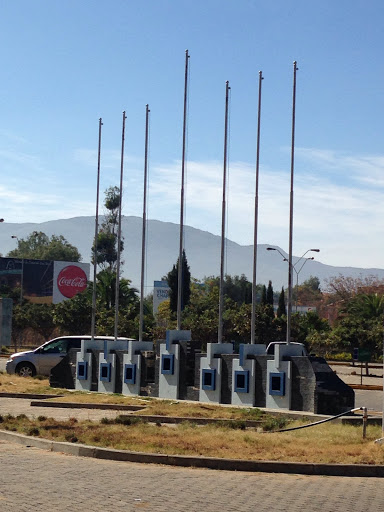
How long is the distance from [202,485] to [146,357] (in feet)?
52.5

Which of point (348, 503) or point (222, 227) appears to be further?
point (222, 227)

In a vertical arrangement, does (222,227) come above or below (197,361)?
above

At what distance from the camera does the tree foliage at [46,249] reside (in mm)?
150750

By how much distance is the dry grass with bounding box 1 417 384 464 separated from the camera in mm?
14211

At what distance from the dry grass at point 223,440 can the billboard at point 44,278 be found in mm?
81818

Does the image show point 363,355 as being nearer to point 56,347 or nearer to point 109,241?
point 56,347

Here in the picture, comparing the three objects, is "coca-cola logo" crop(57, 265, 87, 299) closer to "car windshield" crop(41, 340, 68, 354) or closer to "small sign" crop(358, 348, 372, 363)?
"small sign" crop(358, 348, 372, 363)

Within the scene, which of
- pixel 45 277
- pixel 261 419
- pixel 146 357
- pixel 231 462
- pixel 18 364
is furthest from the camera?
pixel 45 277

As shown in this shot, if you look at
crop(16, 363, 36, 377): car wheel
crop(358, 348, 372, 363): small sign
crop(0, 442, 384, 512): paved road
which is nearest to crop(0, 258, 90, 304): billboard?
crop(358, 348, 372, 363): small sign

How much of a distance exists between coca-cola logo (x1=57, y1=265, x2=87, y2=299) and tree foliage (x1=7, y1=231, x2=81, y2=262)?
45.5 m

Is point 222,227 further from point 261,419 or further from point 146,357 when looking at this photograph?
point 261,419

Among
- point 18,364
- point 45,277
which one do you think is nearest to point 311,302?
point 45,277

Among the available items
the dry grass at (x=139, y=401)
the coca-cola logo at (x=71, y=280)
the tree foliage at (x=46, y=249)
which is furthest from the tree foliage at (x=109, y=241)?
the dry grass at (x=139, y=401)

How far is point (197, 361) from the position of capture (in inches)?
1025
